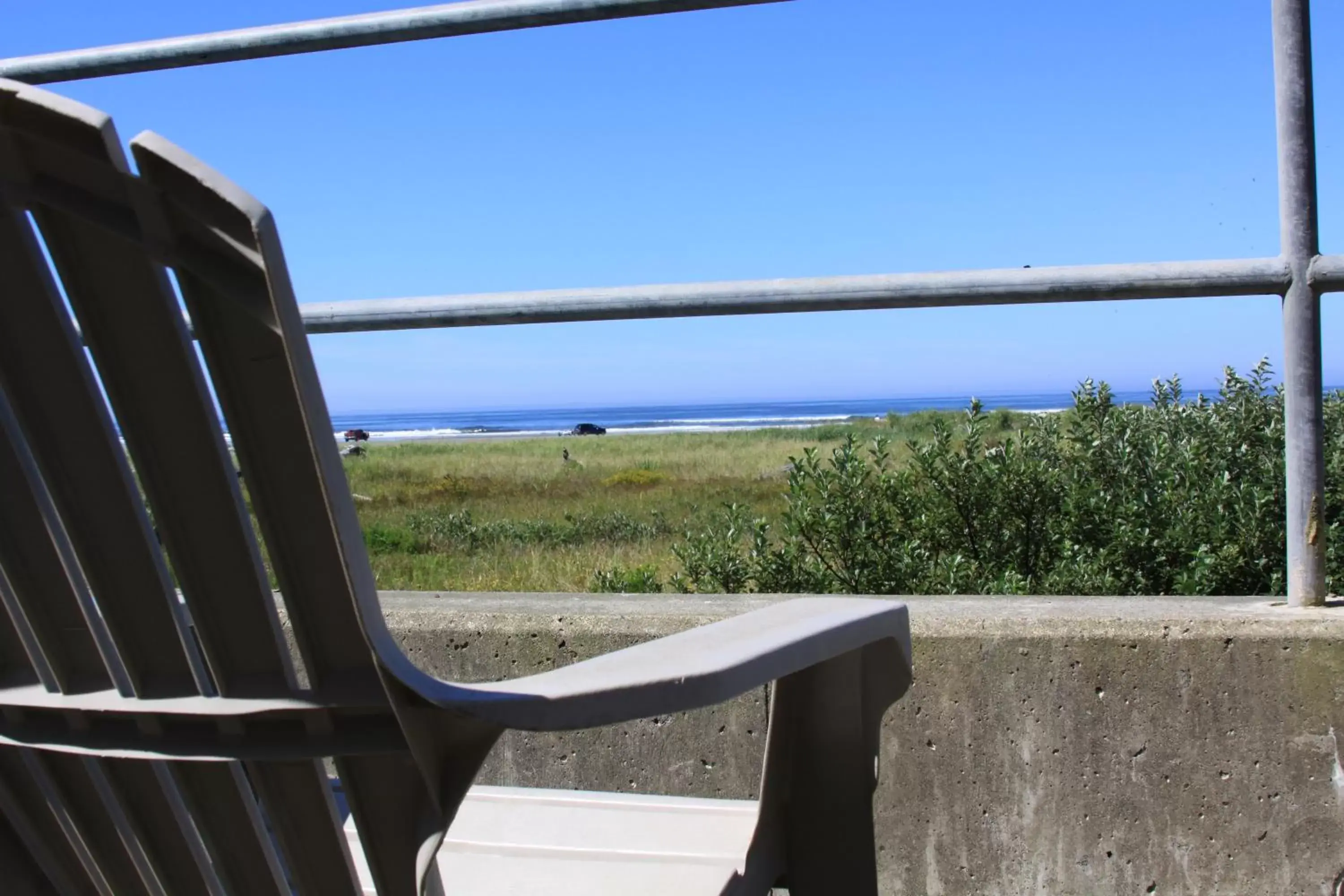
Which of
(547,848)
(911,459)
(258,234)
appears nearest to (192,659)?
(258,234)

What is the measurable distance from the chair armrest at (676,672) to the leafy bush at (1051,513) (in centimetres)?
190

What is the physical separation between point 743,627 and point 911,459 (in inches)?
103

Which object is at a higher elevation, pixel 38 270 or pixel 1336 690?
pixel 38 270

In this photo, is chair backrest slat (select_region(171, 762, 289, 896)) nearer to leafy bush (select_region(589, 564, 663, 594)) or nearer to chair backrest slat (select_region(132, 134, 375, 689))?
chair backrest slat (select_region(132, 134, 375, 689))

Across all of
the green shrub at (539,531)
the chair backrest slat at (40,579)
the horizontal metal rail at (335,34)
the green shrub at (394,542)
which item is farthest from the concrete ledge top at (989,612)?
the green shrub at (394,542)

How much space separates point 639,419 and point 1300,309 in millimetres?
73312

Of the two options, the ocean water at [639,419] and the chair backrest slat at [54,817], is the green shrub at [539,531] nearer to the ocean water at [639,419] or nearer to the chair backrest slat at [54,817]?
the chair backrest slat at [54,817]

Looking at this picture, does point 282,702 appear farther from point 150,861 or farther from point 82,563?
point 150,861

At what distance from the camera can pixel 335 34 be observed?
2.25 meters

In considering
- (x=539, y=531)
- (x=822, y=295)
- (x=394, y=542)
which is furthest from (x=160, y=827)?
(x=394, y=542)

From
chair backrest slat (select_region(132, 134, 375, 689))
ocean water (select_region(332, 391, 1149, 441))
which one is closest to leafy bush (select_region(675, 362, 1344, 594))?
chair backrest slat (select_region(132, 134, 375, 689))

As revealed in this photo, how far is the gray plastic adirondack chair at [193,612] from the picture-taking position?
0.73 metres

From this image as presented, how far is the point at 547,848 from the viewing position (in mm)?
1312

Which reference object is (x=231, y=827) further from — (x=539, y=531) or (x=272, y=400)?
(x=539, y=531)
